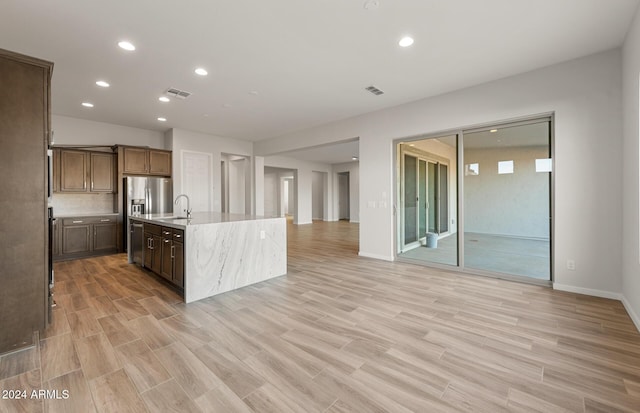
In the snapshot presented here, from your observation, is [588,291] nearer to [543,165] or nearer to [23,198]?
[543,165]

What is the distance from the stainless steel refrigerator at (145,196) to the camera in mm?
5984

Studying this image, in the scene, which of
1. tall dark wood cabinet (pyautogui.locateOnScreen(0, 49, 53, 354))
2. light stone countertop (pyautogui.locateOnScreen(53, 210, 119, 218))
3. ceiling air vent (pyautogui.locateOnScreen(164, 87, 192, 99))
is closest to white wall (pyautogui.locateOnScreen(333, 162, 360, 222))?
ceiling air vent (pyautogui.locateOnScreen(164, 87, 192, 99))

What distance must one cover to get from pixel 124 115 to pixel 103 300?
4091 mm

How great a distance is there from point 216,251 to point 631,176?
4.59 metres

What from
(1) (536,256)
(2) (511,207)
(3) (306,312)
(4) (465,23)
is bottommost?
(3) (306,312)

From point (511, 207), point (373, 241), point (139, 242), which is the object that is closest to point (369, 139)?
Result: point (373, 241)

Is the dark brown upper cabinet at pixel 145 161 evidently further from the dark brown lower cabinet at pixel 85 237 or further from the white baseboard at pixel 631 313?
the white baseboard at pixel 631 313

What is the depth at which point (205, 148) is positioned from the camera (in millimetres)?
7211

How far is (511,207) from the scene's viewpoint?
417cm

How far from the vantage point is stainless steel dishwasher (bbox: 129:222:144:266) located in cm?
454

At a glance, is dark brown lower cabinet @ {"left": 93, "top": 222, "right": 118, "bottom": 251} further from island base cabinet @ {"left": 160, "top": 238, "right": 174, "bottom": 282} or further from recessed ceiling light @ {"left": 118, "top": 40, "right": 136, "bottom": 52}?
recessed ceiling light @ {"left": 118, "top": 40, "right": 136, "bottom": 52}

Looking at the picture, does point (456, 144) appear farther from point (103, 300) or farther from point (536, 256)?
point (103, 300)

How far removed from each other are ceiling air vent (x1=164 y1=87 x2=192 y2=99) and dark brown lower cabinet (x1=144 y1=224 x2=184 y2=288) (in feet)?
7.03

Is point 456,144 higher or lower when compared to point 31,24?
lower
